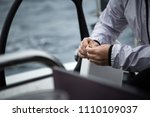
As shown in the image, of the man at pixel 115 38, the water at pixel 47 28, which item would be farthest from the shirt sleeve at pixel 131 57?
the water at pixel 47 28

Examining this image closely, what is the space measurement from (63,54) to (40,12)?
3.67 meters

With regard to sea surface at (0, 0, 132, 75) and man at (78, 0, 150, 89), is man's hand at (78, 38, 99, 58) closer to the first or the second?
man at (78, 0, 150, 89)

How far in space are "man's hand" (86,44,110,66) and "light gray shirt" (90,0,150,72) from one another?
0.03m

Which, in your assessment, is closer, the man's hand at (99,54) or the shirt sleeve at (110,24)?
the man's hand at (99,54)

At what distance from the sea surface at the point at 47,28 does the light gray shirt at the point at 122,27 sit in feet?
11.2

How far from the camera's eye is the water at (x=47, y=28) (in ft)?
20.6

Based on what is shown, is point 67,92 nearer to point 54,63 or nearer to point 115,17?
point 54,63

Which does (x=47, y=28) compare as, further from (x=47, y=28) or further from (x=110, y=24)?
(x=110, y=24)

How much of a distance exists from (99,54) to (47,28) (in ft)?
21.8

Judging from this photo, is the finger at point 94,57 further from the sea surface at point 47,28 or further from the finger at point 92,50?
the sea surface at point 47,28

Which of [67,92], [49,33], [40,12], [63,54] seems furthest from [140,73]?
[40,12]

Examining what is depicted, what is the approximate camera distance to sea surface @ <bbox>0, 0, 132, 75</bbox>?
6.20 meters

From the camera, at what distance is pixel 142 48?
1.24m

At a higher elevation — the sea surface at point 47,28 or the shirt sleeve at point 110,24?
the shirt sleeve at point 110,24
